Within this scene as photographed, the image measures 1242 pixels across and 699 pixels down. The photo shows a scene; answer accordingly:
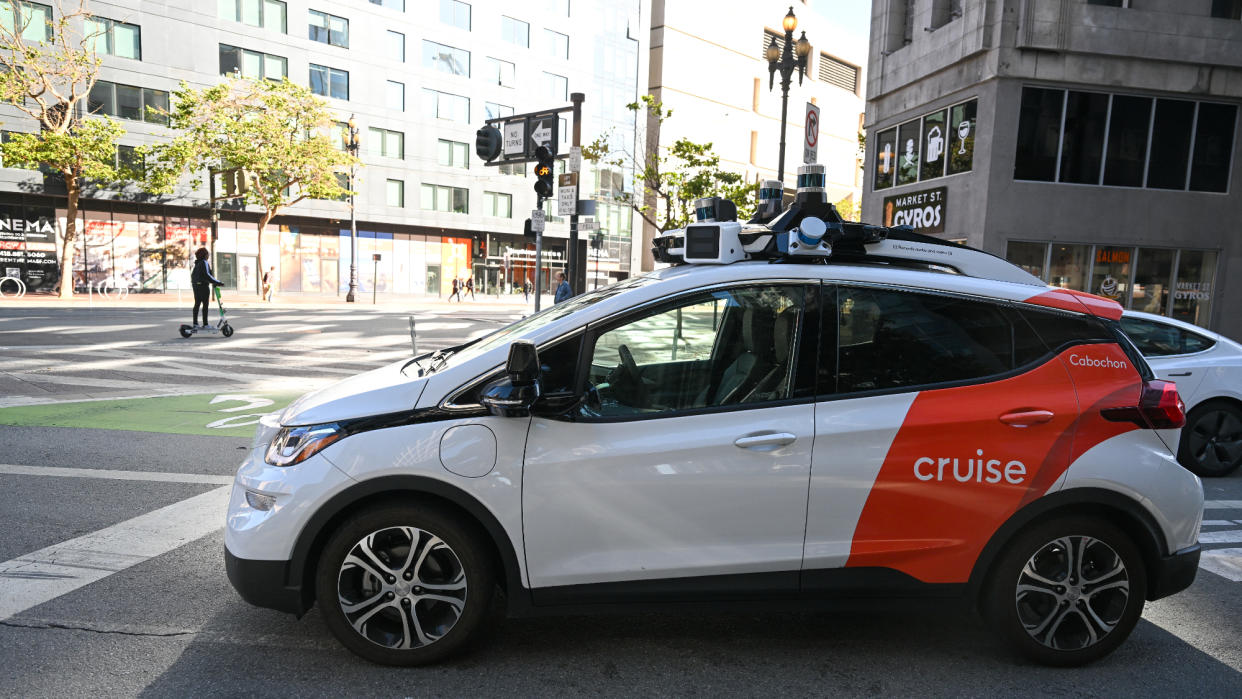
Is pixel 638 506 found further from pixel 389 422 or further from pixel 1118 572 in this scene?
pixel 1118 572

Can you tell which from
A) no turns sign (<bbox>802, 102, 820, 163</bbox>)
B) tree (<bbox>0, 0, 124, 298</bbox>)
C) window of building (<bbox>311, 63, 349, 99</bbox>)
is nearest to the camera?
no turns sign (<bbox>802, 102, 820, 163</bbox>)

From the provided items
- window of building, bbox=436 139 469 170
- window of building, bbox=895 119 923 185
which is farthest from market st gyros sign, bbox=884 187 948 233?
window of building, bbox=436 139 469 170

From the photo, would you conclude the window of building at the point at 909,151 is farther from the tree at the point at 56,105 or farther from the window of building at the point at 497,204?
the window of building at the point at 497,204

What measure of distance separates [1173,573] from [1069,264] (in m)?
18.3

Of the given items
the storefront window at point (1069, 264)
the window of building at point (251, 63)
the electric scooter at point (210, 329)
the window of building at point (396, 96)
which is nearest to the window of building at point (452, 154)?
the window of building at point (396, 96)

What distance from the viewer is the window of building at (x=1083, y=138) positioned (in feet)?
61.4

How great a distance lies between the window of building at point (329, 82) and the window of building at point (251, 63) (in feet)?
5.04

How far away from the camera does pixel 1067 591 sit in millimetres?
3404

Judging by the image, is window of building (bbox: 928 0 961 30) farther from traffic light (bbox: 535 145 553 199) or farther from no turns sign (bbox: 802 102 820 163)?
no turns sign (bbox: 802 102 820 163)

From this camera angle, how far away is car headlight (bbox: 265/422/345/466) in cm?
315

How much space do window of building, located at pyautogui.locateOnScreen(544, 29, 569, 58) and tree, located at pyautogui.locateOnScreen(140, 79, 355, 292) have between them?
726 inches

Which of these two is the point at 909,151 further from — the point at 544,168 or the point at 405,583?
the point at 405,583

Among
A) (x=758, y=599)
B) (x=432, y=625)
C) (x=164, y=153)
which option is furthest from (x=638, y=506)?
(x=164, y=153)

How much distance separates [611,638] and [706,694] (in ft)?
1.97
